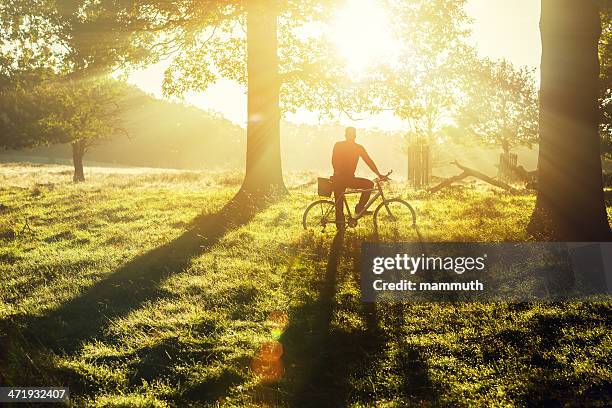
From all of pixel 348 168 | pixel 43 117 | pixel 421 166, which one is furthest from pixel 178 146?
pixel 348 168

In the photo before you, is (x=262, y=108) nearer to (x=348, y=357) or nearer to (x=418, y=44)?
(x=418, y=44)

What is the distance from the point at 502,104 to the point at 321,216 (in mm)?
43413

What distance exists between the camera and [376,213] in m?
11.2

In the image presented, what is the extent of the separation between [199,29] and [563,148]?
497 inches

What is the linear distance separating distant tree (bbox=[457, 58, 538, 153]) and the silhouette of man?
138ft

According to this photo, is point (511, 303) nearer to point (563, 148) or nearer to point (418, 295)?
point (418, 295)

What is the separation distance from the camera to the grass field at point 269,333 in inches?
187

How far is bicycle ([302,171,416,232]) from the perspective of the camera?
11062 mm

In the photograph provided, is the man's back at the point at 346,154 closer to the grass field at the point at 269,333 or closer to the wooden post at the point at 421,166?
the grass field at the point at 269,333

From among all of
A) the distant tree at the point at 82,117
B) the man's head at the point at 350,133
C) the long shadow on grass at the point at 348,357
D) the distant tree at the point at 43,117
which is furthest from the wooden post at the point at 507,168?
the distant tree at the point at 43,117

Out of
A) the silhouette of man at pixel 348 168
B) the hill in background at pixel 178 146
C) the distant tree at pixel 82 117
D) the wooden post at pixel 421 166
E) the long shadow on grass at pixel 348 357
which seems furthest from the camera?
the hill in background at pixel 178 146

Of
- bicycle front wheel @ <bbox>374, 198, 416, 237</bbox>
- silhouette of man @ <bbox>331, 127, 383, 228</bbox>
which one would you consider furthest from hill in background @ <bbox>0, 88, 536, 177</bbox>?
silhouette of man @ <bbox>331, 127, 383, 228</bbox>

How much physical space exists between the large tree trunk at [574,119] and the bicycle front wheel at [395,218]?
284 cm

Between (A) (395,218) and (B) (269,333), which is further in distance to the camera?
(A) (395,218)
